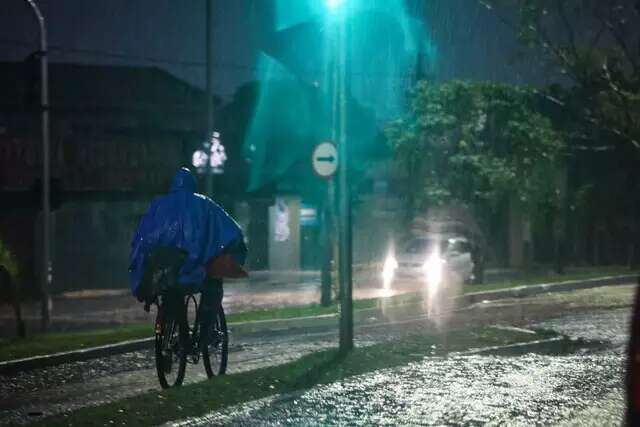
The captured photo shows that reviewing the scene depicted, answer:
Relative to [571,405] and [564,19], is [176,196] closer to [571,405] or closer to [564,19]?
[571,405]

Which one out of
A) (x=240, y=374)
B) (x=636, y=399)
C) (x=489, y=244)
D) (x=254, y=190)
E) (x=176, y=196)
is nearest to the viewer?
(x=636, y=399)

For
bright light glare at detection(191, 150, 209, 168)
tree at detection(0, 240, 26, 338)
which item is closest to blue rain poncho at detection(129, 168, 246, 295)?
tree at detection(0, 240, 26, 338)

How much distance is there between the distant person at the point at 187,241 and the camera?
8664mm

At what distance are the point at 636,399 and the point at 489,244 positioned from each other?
4586 centimetres

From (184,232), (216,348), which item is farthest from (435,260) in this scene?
(184,232)

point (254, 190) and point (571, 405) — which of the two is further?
point (254, 190)

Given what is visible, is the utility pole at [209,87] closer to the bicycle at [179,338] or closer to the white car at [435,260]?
the white car at [435,260]

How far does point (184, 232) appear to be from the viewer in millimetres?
8711

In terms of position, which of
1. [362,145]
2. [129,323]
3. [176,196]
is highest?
[362,145]

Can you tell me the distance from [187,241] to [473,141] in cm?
2746

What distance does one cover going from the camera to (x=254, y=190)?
139ft

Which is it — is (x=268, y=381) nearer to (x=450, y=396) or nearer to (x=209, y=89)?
(x=450, y=396)

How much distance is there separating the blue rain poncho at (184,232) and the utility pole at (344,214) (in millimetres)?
2649

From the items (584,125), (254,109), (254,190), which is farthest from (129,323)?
(584,125)
